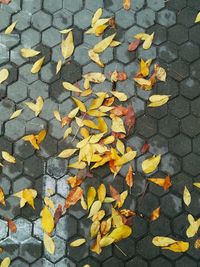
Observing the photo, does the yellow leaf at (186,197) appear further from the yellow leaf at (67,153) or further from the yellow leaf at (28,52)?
the yellow leaf at (28,52)

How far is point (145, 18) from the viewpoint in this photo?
12.7 ft

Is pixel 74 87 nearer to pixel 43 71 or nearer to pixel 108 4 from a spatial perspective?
pixel 43 71

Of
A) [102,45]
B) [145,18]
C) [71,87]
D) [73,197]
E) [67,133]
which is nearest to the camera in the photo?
[73,197]

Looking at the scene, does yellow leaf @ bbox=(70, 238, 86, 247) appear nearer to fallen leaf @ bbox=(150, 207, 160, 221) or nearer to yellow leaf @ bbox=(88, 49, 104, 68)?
fallen leaf @ bbox=(150, 207, 160, 221)

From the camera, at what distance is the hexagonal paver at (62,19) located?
384 centimetres

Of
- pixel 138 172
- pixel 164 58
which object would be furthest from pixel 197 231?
pixel 164 58

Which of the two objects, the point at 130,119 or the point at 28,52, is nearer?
the point at 130,119

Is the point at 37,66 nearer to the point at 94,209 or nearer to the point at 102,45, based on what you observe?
the point at 102,45

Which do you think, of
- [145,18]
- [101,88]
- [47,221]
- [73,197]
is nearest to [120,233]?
[73,197]

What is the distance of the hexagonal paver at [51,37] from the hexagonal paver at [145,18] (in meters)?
0.70

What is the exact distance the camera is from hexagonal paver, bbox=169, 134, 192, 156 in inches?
Result: 140

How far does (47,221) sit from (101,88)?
1.14 metres

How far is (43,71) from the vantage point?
12.2 feet

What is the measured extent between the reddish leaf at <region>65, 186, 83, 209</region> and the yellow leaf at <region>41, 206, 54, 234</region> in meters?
0.15
